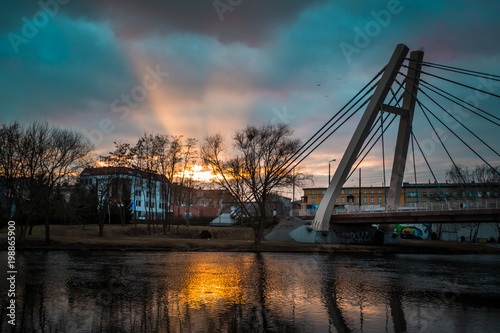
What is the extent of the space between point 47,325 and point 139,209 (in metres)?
108

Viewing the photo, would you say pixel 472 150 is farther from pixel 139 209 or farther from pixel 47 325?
pixel 139 209

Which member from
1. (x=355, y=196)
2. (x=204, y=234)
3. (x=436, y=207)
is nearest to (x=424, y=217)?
(x=436, y=207)

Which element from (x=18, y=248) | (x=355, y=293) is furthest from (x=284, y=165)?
(x=355, y=293)

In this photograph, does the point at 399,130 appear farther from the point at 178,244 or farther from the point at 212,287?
the point at 212,287

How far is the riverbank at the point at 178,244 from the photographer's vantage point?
34.9 meters

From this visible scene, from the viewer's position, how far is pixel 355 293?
46.1ft

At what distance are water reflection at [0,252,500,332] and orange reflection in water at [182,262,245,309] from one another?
0.03m

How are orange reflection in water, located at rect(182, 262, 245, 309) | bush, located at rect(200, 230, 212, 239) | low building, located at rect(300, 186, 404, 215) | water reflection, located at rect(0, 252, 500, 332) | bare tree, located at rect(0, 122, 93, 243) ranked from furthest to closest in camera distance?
1. low building, located at rect(300, 186, 404, 215)
2. bush, located at rect(200, 230, 212, 239)
3. bare tree, located at rect(0, 122, 93, 243)
4. orange reflection in water, located at rect(182, 262, 245, 309)
5. water reflection, located at rect(0, 252, 500, 332)

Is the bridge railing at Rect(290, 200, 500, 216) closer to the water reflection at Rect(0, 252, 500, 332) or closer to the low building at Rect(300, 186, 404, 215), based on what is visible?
the water reflection at Rect(0, 252, 500, 332)

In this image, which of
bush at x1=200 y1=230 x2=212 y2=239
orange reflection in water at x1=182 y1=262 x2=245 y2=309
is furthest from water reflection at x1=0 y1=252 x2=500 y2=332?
bush at x1=200 y1=230 x2=212 y2=239

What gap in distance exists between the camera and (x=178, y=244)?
37.6 metres

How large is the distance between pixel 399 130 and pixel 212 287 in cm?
3686

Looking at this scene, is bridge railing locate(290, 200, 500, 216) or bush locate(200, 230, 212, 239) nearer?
bridge railing locate(290, 200, 500, 216)

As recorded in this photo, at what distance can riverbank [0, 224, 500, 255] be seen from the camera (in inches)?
1373
